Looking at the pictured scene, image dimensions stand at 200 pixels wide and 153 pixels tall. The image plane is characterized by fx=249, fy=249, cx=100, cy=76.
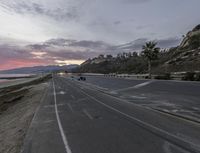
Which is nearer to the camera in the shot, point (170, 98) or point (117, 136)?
point (117, 136)

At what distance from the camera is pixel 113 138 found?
28.2ft

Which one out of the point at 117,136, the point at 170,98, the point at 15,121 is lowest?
the point at 15,121

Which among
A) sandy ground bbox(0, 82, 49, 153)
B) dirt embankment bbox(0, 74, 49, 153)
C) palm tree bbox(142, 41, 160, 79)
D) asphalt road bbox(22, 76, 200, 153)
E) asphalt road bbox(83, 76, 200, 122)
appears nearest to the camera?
asphalt road bbox(22, 76, 200, 153)

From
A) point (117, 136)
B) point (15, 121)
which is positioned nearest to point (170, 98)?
point (15, 121)

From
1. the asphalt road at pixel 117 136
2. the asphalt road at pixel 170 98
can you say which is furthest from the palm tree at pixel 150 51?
the asphalt road at pixel 117 136

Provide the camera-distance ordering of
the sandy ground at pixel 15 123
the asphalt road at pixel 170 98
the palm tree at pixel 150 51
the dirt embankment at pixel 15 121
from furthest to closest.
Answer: the palm tree at pixel 150 51 < the asphalt road at pixel 170 98 < the dirt embankment at pixel 15 121 < the sandy ground at pixel 15 123

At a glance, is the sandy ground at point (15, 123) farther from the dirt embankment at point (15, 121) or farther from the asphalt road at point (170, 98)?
the asphalt road at point (170, 98)

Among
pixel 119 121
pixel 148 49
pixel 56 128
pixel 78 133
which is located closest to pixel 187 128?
pixel 119 121

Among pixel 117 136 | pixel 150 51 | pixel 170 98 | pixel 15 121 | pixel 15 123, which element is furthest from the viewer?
pixel 150 51

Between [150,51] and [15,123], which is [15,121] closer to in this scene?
[15,123]

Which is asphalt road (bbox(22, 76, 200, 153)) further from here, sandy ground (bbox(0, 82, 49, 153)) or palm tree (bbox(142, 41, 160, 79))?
palm tree (bbox(142, 41, 160, 79))

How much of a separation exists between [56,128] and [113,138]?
3.52 meters

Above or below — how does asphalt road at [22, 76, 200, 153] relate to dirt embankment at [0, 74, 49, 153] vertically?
above

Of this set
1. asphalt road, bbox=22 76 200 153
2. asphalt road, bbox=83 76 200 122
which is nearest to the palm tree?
asphalt road, bbox=83 76 200 122
